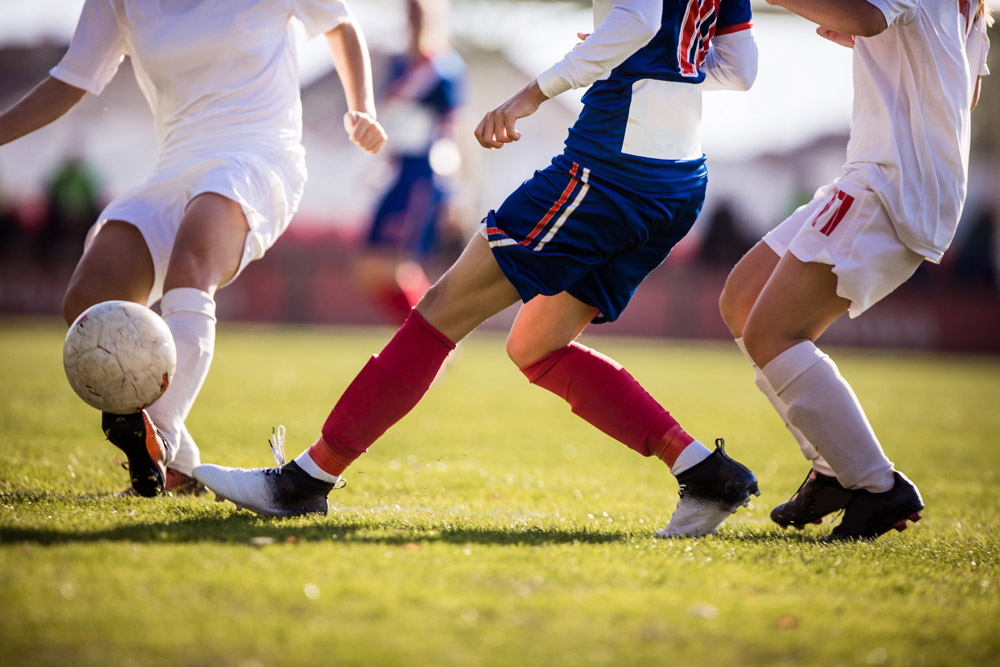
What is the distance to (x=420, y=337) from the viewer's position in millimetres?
3008

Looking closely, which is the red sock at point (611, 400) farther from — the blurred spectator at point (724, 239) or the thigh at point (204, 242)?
the blurred spectator at point (724, 239)

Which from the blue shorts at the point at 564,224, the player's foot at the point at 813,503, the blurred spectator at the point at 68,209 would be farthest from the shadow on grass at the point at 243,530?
the blurred spectator at the point at 68,209

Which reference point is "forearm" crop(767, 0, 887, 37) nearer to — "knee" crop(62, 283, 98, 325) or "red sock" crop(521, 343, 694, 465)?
"red sock" crop(521, 343, 694, 465)

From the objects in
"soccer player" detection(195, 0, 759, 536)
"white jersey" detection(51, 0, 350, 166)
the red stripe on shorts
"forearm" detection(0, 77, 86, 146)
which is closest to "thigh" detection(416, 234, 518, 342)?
"soccer player" detection(195, 0, 759, 536)

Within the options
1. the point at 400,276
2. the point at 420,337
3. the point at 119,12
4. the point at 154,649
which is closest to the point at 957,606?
the point at 420,337

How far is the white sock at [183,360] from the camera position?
10.8 ft

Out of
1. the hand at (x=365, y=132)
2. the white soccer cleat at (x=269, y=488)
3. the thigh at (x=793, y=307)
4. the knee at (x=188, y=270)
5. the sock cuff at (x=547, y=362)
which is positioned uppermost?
the hand at (x=365, y=132)

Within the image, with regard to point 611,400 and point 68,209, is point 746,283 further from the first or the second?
point 68,209

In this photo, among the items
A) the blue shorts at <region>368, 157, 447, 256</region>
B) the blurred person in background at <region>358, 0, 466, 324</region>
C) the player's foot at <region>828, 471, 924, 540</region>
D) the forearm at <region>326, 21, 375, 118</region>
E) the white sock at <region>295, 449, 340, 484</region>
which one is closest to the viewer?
the white sock at <region>295, 449, 340, 484</region>

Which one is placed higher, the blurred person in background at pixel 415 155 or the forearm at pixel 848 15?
the forearm at pixel 848 15

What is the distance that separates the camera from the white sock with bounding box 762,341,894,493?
122 inches

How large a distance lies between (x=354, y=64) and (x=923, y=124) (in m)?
2.09

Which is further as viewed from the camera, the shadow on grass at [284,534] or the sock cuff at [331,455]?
the sock cuff at [331,455]

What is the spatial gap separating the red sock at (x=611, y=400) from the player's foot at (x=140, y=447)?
1.25 meters
